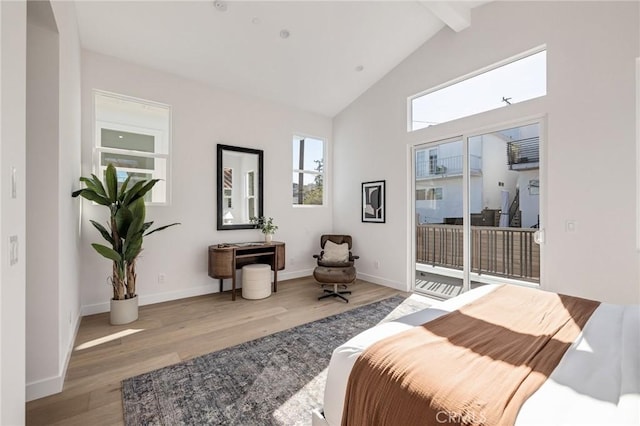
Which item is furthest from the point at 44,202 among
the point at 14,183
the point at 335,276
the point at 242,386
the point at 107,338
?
the point at 335,276

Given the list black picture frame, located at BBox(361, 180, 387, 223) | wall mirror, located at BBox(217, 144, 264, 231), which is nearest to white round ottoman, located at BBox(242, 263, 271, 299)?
wall mirror, located at BBox(217, 144, 264, 231)

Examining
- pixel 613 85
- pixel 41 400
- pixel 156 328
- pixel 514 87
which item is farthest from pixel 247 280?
pixel 613 85

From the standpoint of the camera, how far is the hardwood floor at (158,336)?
188 cm

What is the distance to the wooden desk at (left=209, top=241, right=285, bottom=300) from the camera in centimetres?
399

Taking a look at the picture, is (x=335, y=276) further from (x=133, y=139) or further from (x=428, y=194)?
(x=133, y=139)

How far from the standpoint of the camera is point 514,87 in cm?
341

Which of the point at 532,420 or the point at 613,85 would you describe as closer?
the point at 532,420

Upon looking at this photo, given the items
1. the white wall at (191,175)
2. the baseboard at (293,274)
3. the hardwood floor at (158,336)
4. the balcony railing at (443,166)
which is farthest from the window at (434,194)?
the baseboard at (293,274)

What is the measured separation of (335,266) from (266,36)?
10.5 ft

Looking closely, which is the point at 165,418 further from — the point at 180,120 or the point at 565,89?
the point at 565,89

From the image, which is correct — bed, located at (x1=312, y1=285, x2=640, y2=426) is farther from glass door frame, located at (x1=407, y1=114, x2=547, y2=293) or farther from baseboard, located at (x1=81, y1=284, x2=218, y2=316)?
baseboard, located at (x1=81, y1=284, x2=218, y2=316)

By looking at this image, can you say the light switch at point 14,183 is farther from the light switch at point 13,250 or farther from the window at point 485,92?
the window at point 485,92

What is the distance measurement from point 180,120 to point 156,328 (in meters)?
2.75

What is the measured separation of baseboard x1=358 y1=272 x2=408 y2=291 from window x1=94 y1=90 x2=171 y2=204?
11.2 ft
